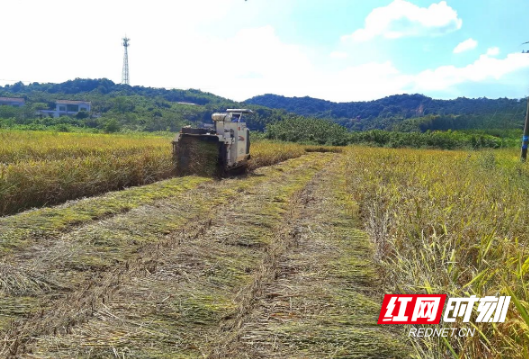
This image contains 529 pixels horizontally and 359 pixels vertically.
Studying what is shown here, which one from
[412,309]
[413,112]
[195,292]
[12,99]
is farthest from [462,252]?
[413,112]

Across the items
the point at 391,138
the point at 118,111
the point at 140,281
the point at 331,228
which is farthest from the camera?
the point at 118,111

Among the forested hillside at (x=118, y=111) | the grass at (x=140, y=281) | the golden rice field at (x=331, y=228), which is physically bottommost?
the grass at (x=140, y=281)

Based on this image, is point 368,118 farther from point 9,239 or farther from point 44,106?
point 9,239

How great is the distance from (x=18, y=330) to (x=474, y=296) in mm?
3237

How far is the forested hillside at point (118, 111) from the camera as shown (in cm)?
4362

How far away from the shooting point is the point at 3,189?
6250mm

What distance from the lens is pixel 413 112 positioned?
9650cm

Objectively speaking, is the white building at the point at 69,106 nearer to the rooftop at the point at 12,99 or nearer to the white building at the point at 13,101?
the white building at the point at 13,101

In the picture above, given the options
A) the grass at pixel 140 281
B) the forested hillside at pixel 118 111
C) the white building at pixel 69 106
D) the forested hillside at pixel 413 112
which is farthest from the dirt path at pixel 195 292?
the white building at pixel 69 106

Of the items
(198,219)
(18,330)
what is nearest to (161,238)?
(198,219)

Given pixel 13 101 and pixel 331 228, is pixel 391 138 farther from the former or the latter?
pixel 13 101

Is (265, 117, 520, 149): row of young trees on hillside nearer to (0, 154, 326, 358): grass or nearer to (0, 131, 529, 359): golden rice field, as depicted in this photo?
(0, 131, 529, 359): golden rice field

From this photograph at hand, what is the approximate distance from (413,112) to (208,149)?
318ft

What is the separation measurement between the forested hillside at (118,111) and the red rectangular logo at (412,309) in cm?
2902
